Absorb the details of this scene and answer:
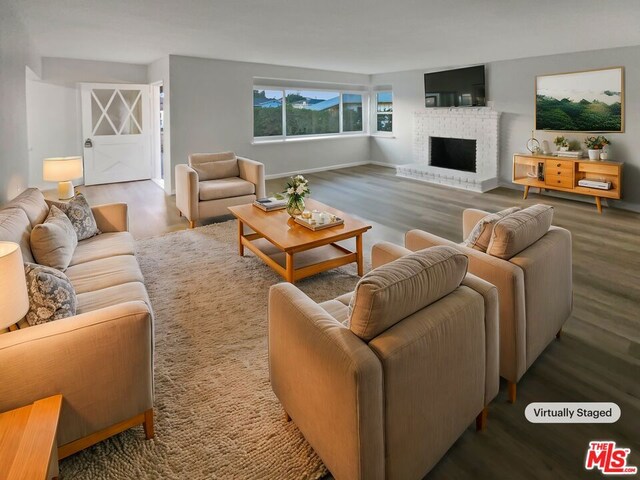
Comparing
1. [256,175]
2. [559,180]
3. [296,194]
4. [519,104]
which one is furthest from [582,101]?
[296,194]

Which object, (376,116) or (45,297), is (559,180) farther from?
(45,297)

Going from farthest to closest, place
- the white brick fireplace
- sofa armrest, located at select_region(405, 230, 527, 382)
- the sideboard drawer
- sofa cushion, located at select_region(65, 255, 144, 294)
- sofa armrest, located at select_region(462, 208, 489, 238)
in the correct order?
1. the white brick fireplace
2. the sideboard drawer
3. sofa armrest, located at select_region(462, 208, 489, 238)
4. sofa cushion, located at select_region(65, 255, 144, 294)
5. sofa armrest, located at select_region(405, 230, 527, 382)

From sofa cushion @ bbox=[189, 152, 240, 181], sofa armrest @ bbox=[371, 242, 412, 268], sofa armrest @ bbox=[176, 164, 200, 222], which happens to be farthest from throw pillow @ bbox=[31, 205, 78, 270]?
sofa cushion @ bbox=[189, 152, 240, 181]

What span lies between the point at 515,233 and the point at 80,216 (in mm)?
3082

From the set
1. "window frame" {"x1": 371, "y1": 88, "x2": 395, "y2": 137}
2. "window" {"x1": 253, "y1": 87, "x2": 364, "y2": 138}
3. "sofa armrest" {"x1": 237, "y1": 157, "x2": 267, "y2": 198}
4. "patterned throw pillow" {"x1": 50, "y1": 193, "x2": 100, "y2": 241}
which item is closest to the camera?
"patterned throw pillow" {"x1": 50, "y1": 193, "x2": 100, "y2": 241}

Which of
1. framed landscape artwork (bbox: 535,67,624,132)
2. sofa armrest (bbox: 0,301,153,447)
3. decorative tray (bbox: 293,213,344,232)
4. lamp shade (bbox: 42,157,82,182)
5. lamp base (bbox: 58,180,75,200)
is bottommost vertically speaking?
sofa armrest (bbox: 0,301,153,447)

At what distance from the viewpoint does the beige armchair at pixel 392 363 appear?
1.35m

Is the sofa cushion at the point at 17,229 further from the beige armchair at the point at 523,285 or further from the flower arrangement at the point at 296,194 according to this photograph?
the beige armchair at the point at 523,285

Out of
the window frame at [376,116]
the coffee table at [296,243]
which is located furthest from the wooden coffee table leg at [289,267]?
the window frame at [376,116]

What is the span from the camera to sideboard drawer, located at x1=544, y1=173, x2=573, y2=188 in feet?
20.6

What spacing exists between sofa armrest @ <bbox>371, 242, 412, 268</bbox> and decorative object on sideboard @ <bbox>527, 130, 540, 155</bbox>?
5.83 metres

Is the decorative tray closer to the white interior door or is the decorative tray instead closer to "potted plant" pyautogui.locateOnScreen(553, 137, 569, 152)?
"potted plant" pyautogui.locateOnScreen(553, 137, 569, 152)

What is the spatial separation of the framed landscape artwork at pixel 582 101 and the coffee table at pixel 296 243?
4738 millimetres

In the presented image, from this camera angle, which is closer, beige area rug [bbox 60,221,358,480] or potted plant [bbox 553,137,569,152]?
beige area rug [bbox 60,221,358,480]
